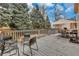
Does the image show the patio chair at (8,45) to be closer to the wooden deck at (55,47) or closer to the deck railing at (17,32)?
the deck railing at (17,32)

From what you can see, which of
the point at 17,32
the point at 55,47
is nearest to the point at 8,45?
the point at 17,32

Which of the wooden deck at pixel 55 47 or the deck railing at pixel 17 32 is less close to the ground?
the deck railing at pixel 17 32

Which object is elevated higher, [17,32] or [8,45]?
[17,32]

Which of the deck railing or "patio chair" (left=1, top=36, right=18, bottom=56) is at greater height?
the deck railing

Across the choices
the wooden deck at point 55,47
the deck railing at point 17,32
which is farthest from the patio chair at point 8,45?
the wooden deck at point 55,47

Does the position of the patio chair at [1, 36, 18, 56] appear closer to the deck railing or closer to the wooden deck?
the deck railing

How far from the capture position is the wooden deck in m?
2.51

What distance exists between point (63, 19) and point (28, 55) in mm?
751

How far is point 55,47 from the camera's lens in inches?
99.3

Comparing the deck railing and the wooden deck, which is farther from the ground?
the deck railing

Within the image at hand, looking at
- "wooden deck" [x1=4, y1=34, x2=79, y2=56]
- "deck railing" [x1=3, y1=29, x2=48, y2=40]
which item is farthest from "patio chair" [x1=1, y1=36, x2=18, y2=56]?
"wooden deck" [x1=4, y1=34, x2=79, y2=56]

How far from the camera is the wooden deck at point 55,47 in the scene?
251 centimetres

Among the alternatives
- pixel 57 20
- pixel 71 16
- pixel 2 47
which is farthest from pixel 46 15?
pixel 2 47

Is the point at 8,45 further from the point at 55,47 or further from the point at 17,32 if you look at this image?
the point at 55,47
